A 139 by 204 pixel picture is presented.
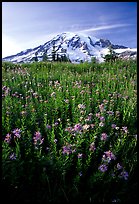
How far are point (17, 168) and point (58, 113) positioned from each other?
163 centimetres

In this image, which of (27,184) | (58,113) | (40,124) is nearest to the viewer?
(27,184)

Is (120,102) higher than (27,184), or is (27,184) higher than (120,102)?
(120,102)

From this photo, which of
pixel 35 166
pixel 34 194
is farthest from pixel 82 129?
pixel 34 194

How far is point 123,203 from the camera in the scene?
277 centimetres

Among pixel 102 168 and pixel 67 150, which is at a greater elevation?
pixel 67 150

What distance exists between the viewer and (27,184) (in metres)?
2.82

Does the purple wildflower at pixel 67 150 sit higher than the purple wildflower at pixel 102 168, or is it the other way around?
the purple wildflower at pixel 67 150

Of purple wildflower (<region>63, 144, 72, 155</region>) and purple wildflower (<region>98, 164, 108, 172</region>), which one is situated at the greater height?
purple wildflower (<region>63, 144, 72, 155</region>)

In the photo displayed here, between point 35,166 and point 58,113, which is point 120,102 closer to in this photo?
point 58,113

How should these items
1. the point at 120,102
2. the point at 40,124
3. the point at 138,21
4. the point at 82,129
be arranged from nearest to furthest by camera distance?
the point at 138,21, the point at 82,129, the point at 40,124, the point at 120,102

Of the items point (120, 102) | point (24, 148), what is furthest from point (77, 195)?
point (120, 102)

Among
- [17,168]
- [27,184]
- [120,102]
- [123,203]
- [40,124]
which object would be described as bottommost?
[123,203]

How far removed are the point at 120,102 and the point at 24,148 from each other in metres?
2.09

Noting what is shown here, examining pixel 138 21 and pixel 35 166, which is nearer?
pixel 138 21
